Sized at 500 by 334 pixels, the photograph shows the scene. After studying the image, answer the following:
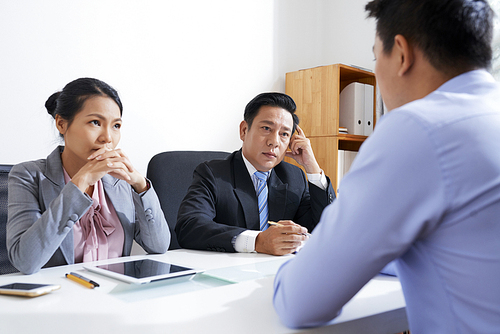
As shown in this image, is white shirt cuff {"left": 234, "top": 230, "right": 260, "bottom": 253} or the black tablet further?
white shirt cuff {"left": 234, "top": 230, "right": 260, "bottom": 253}

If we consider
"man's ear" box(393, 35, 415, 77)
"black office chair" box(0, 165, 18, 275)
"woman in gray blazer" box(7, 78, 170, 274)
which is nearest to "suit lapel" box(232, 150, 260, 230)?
"woman in gray blazer" box(7, 78, 170, 274)

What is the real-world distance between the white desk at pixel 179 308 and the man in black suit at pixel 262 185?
529 mm

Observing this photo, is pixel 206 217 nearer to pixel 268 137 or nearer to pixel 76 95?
pixel 268 137

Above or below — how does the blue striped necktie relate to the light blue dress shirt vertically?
below

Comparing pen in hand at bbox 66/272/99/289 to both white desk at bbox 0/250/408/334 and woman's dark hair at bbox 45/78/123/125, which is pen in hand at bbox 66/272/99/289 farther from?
woman's dark hair at bbox 45/78/123/125

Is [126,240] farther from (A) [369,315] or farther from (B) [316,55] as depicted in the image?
(B) [316,55]

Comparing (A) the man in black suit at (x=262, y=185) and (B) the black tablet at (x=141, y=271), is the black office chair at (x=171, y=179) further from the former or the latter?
(B) the black tablet at (x=141, y=271)

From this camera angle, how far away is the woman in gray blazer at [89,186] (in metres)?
1.27

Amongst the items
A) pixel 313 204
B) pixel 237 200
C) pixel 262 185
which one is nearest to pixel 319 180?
pixel 313 204

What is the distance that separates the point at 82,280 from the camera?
96 centimetres

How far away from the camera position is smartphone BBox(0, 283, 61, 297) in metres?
0.84

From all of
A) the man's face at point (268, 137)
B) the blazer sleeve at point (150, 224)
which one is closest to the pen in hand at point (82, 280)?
the blazer sleeve at point (150, 224)

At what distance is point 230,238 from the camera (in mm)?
1371

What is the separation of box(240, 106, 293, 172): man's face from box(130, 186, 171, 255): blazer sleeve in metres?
0.55
